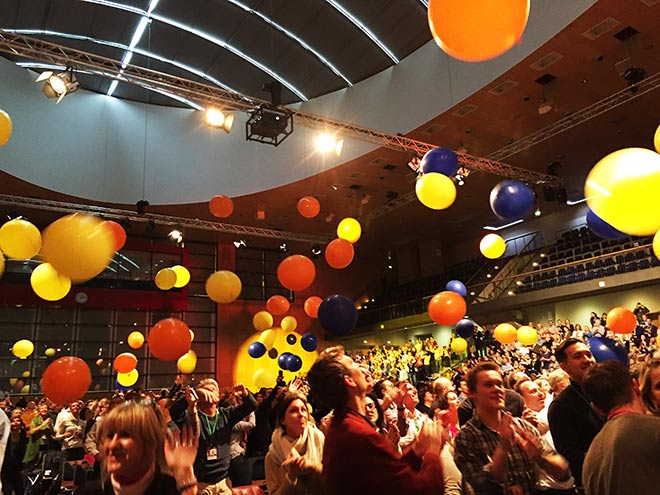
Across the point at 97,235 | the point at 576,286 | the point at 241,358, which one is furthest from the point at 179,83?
the point at 241,358

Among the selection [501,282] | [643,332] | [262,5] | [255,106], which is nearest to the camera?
[255,106]

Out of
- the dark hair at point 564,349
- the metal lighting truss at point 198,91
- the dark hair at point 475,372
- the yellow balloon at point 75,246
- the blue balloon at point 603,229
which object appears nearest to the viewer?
the dark hair at point 475,372

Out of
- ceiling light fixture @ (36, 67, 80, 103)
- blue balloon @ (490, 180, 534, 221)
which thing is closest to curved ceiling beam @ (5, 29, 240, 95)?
ceiling light fixture @ (36, 67, 80, 103)

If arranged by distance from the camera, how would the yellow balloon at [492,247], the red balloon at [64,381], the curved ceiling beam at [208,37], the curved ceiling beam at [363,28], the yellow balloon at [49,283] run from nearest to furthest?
the red balloon at [64,381] → the yellow balloon at [49,283] → the yellow balloon at [492,247] → the curved ceiling beam at [363,28] → the curved ceiling beam at [208,37]

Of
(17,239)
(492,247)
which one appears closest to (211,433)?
(17,239)

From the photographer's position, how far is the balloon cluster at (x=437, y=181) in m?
6.73

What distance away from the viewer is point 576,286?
12.9 meters

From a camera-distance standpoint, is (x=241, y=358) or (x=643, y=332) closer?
(x=643, y=332)

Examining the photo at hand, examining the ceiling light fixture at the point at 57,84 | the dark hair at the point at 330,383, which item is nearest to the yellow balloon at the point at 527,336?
the dark hair at the point at 330,383

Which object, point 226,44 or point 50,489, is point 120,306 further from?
point 50,489

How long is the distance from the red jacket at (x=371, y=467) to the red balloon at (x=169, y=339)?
4507mm

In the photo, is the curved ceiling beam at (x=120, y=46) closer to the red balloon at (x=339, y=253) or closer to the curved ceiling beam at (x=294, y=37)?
the curved ceiling beam at (x=294, y=37)

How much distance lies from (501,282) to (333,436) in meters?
14.1

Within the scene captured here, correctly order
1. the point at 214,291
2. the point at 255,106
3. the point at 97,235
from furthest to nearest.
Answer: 1. the point at 255,106
2. the point at 214,291
3. the point at 97,235
